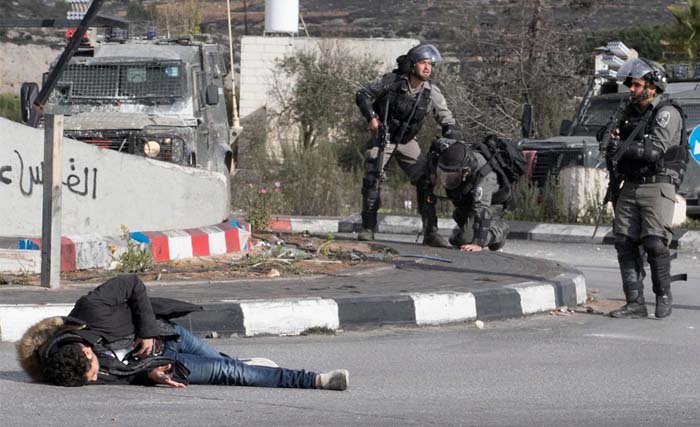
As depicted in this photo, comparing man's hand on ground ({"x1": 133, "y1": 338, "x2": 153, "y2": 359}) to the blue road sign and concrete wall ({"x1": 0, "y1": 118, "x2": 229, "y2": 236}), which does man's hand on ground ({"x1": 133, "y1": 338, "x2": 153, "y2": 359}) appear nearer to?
concrete wall ({"x1": 0, "y1": 118, "x2": 229, "y2": 236})

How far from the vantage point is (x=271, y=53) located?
46.2m

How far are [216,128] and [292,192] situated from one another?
3032 millimetres

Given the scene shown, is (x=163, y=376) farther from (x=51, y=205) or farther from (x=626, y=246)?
(x=626, y=246)

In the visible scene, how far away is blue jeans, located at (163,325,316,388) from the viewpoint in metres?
6.20

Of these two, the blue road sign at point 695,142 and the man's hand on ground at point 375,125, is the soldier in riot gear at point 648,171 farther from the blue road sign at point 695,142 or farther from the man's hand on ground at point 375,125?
the blue road sign at point 695,142

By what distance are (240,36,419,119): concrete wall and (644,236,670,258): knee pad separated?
34173mm

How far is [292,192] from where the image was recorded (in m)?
19.2

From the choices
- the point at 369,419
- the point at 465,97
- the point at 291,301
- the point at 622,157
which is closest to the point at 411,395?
the point at 369,419

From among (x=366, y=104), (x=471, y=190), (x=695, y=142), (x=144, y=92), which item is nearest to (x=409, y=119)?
(x=366, y=104)

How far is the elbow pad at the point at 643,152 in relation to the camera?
9.16 meters

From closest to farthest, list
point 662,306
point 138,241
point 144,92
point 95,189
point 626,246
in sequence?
point 662,306 → point 626,246 → point 138,241 → point 95,189 → point 144,92

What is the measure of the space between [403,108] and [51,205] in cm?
478

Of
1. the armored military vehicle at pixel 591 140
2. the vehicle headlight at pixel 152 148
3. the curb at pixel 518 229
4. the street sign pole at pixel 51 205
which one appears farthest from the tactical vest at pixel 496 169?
the armored military vehicle at pixel 591 140

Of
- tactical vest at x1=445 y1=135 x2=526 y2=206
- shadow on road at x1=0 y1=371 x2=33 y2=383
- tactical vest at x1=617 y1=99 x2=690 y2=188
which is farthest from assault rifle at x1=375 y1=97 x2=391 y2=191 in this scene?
shadow on road at x1=0 y1=371 x2=33 y2=383
